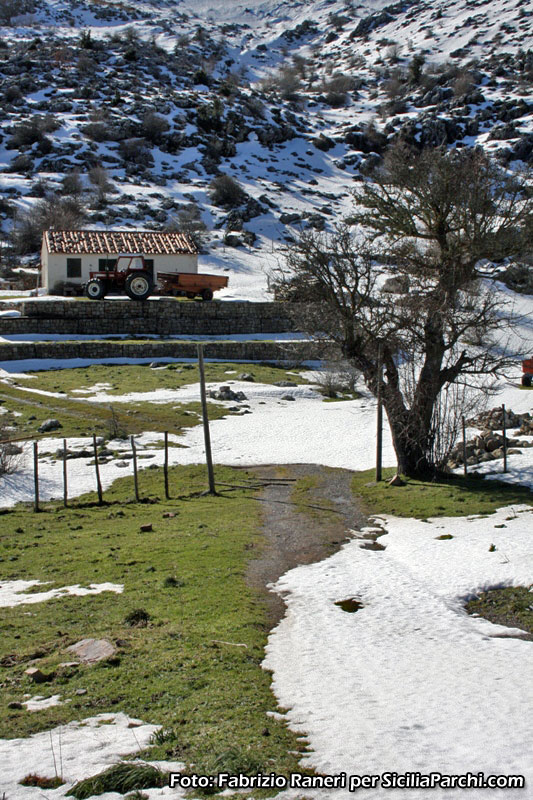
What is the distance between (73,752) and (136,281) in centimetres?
3912

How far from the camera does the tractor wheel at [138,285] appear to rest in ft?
144

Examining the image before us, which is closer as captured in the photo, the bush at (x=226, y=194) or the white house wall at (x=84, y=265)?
the white house wall at (x=84, y=265)

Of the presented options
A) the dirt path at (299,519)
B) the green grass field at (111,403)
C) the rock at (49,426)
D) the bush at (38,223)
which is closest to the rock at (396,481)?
the dirt path at (299,519)

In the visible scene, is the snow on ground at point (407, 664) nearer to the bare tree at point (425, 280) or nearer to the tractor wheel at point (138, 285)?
the bare tree at point (425, 280)

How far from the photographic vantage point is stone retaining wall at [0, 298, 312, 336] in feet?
137

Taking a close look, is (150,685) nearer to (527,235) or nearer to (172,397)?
(527,235)

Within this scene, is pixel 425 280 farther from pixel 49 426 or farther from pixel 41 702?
pixel 41 702

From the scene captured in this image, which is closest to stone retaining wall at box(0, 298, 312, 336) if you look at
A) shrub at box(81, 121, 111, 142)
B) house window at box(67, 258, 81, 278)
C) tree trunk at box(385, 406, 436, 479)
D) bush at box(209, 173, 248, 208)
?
house window at box(67, 258, 81, 278)

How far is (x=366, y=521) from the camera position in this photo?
17.6 m

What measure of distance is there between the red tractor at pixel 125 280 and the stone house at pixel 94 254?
222cm

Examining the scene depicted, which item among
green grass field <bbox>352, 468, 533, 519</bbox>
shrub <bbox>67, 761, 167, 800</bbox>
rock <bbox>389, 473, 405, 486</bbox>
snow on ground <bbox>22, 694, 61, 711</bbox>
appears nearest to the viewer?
shrub <bbox>67, 761, 167, 800</bbox>

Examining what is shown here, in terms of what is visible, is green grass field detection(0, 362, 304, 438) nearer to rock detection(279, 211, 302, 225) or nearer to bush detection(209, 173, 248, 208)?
rock detection(279, 211, 302, 225)

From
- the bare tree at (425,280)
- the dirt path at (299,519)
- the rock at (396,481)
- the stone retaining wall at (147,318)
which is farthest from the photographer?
the stone retaining wall at (147,318)

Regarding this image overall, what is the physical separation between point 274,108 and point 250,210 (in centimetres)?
3755
